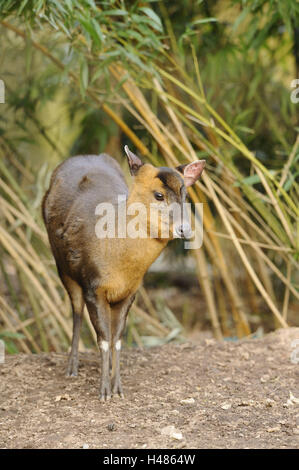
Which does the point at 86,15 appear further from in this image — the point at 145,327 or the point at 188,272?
the point at 188,272

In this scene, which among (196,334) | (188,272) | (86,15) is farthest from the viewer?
(188,272)

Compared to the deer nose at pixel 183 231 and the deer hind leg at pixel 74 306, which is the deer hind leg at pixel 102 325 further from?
the deer nose at pixel 183 231

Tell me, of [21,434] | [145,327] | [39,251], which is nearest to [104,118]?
[39,251]

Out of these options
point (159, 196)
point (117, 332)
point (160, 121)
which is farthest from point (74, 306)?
point (160, 121)

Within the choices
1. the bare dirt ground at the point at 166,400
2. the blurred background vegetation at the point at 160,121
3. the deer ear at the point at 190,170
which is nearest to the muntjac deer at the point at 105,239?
the deer ear at the point at 190,170

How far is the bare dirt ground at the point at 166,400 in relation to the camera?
2.13 m

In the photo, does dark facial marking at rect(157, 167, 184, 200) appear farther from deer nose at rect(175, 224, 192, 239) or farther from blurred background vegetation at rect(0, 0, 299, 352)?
blurred background vegetation at rect(0, 0, 299, 352)

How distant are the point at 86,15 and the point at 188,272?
13.5 ft

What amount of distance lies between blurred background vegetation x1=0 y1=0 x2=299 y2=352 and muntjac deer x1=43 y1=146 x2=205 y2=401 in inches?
21.1

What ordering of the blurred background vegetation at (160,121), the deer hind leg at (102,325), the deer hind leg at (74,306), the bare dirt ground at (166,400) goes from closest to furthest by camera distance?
1. the bare dirt ground at (166,400)
2. the deer hind leg at (102,325)
3. the deer hind leg at (74,306)
4. the blurred background vegetation at (160,121)

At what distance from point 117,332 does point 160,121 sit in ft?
6.39

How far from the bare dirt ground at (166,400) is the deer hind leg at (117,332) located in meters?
0.07

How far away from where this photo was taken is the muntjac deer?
91.2 inches
